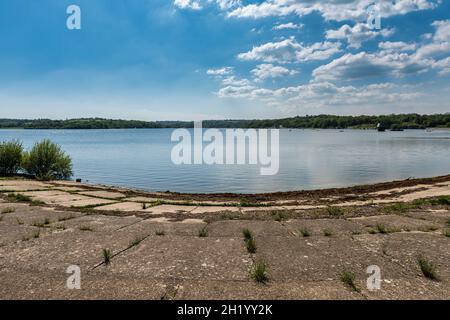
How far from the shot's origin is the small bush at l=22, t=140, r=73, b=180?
2447 centimetres

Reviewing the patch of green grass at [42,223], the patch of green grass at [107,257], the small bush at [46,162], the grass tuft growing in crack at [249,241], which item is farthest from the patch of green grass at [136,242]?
the small bush at [46,162]

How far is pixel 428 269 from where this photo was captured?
4.27 meters

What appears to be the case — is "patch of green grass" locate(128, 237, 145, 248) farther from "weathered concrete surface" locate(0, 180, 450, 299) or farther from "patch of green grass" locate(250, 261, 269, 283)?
"patch of green grass" locate(250, 261, 269, 283)

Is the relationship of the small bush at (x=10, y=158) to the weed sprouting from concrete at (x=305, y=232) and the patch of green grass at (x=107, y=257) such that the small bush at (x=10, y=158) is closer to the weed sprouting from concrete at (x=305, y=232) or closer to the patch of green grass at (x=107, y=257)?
the patch of green grass at (x=107, y=257)

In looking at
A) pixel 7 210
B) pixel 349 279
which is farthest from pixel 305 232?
pixel 7 210

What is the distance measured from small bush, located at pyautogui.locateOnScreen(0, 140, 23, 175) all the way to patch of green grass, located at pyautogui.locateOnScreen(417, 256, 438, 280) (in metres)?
26.3

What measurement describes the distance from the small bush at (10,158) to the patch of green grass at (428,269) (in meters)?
26.3

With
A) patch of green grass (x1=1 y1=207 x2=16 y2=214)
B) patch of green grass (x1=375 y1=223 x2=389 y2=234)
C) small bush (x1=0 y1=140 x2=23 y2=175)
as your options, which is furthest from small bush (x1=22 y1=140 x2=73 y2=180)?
patch of green grass (x1=375 y1=223 x2=389 y2=234)

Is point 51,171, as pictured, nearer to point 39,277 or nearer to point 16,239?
point 16,239

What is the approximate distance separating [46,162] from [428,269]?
26127 mm

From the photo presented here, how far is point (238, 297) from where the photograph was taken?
12.3 ft

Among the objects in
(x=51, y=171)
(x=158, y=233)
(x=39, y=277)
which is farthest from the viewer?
(x=51, y=171)
